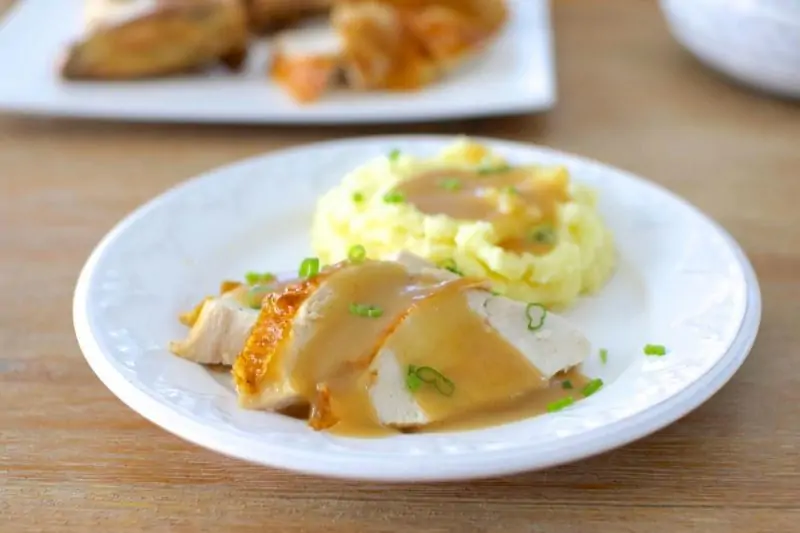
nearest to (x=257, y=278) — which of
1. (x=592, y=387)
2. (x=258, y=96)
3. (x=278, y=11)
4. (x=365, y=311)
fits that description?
(x=365, y=311)

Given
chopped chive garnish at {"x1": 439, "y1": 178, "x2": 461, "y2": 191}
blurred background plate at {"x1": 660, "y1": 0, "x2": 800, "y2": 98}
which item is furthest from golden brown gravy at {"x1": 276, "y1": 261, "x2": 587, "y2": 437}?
blurred background plate at {"x1": 660, "y1": 0, "x2": 800, "y2": 98}

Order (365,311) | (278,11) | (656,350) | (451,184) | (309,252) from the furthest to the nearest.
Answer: (278,11)
(309,252)
(451,184)
(656,350)
(365,311)

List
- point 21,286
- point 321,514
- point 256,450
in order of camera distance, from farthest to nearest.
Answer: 1. point 21,286
2. point 321,514
3. point 256,450

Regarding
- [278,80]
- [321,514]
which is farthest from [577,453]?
[278,80]

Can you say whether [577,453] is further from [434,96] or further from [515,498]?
[434,96]

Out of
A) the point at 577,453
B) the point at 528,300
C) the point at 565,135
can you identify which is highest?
the point at 577,453

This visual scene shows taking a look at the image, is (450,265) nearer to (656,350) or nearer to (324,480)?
(656,350)
